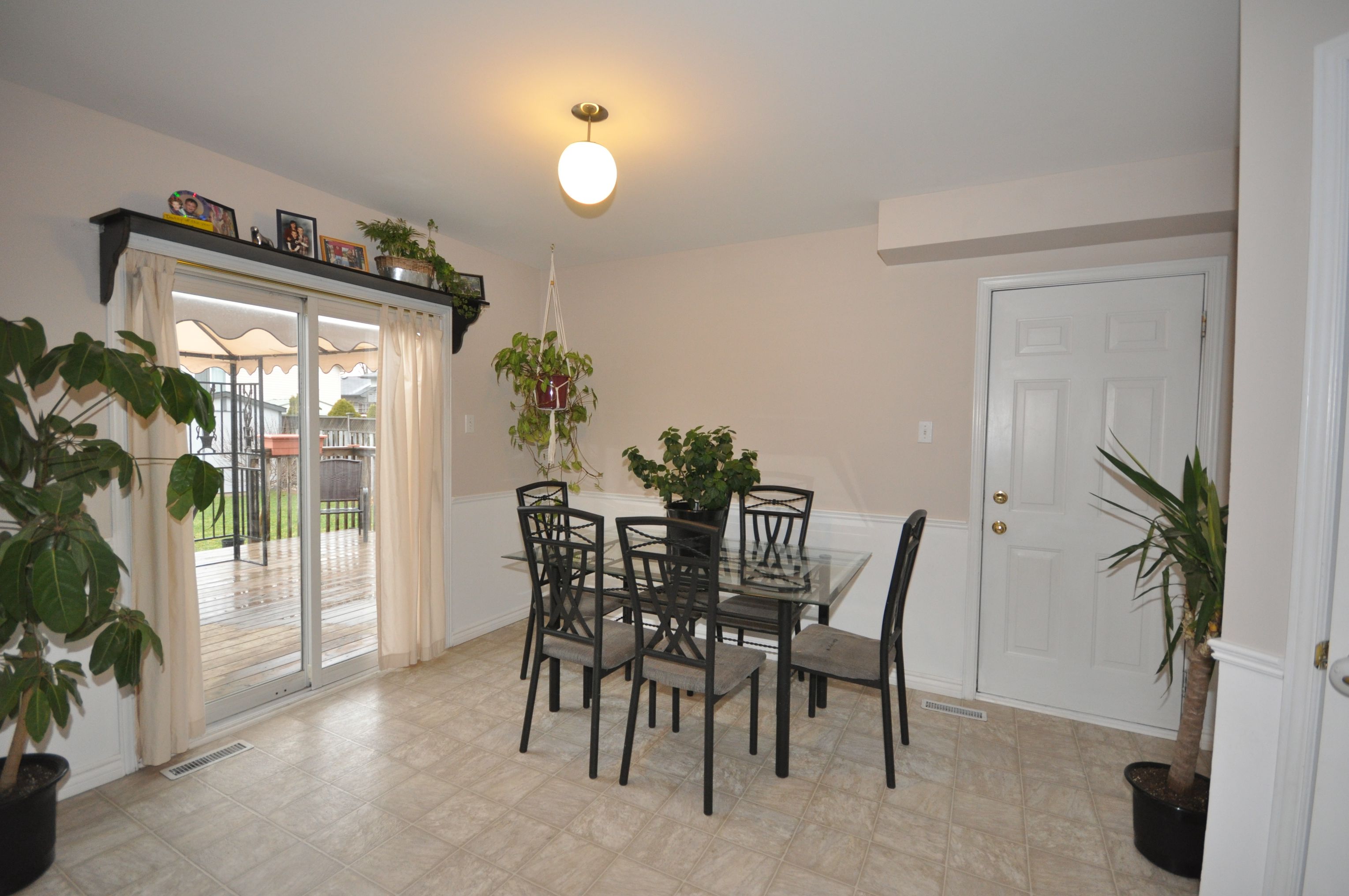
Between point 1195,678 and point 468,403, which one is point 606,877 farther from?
point 468,403

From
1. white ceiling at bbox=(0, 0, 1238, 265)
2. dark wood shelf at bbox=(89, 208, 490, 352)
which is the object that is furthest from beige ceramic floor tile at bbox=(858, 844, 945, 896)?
dark wood shelf at bbox=(89, 208, 490, 352)

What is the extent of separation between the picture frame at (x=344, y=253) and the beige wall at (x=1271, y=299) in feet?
11.1

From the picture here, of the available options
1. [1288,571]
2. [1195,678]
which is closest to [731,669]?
[1195,678]

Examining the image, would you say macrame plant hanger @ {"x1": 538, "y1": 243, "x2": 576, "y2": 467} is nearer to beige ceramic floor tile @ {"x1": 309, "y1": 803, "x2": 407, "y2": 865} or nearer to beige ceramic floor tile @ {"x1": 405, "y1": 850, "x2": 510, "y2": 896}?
beige ceramic floor tile @ {"x1": 309, "y1": 803, "x2": 407, "y2": 865}

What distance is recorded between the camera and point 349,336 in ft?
10.8

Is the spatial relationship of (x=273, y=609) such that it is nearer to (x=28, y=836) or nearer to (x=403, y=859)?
(x=28, y=836)

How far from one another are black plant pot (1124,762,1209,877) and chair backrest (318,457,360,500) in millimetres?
3649

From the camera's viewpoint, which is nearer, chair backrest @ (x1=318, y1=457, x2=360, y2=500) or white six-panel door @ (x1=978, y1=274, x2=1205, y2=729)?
white six-panel door @ (x1=978, y1=274, x2=1205, y2=729)

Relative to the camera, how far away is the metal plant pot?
329 cm

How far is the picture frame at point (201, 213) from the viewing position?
246 centimetres

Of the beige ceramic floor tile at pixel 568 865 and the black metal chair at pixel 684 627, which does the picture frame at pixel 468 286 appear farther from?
the beige ceramic floor tile at pixel 568 865

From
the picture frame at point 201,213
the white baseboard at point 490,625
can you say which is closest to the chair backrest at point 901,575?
the white baseboard at point 490,625

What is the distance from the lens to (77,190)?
7.40 ft

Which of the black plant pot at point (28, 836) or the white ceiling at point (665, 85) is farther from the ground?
the white ceiling at point (665, 85)
